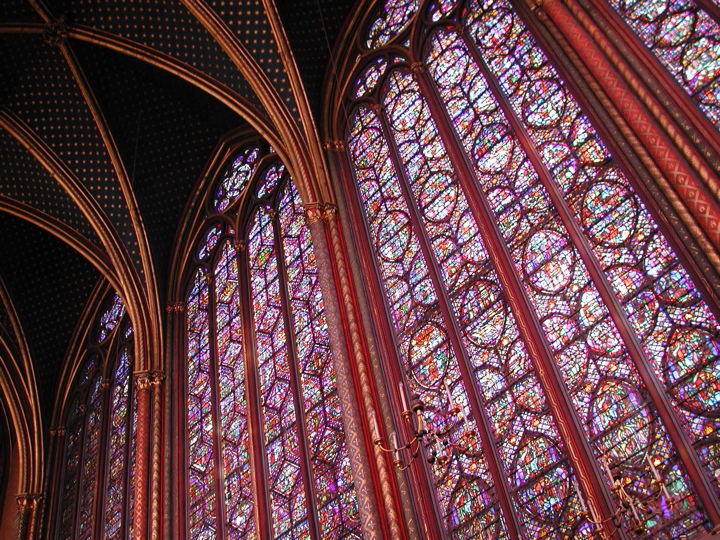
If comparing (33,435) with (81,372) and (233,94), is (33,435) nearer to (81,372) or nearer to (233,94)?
(81,372)

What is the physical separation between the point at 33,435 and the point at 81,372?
1454mm

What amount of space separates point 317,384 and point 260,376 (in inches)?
52.0

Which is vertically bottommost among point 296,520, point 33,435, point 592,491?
point 592,491

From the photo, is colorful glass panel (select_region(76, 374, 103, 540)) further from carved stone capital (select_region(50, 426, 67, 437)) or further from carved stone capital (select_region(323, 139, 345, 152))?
carved stone capital (select_region(323, 139, 345, 152))

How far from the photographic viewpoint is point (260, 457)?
11.7 meters

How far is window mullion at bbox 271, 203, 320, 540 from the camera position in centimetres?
1063

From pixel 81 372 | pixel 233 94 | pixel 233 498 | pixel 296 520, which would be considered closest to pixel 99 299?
pixel 81 372

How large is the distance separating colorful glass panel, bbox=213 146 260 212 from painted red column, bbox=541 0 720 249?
6.41 meters

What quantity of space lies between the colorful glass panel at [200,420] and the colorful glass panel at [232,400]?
0.26 m

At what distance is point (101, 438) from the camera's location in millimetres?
15414

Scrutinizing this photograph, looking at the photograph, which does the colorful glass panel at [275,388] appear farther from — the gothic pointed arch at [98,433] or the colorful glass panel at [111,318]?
the colorful glass panel at [111,318]

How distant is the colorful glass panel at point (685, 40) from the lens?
8.55m

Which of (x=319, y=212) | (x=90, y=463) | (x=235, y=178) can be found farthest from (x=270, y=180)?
(x=90, y=463)

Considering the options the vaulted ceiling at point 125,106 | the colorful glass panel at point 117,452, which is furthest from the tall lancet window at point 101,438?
the vaulted ceiling at point 125,106
